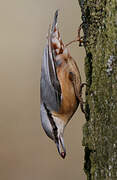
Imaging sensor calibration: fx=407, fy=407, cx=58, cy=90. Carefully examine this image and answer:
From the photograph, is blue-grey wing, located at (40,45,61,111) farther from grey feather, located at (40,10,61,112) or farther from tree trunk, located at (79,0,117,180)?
tree trunk, located at (79,0,117,180)

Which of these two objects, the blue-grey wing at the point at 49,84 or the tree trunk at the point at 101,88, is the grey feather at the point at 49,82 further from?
the tree trunk at the point at 101,88

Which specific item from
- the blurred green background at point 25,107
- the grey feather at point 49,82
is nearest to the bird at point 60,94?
the grey feather at point 49,82

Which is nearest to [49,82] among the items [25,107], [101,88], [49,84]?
[49,84]

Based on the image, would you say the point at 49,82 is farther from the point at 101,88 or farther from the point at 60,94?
the point at 101,88

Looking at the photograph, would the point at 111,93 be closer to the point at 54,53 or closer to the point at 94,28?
the point at 94,28

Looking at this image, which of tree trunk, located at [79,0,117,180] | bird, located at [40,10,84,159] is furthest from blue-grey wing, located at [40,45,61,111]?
tree trunk, located at [79,0,117,180]

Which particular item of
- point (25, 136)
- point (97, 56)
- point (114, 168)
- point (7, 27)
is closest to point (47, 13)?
point (7, 27)
